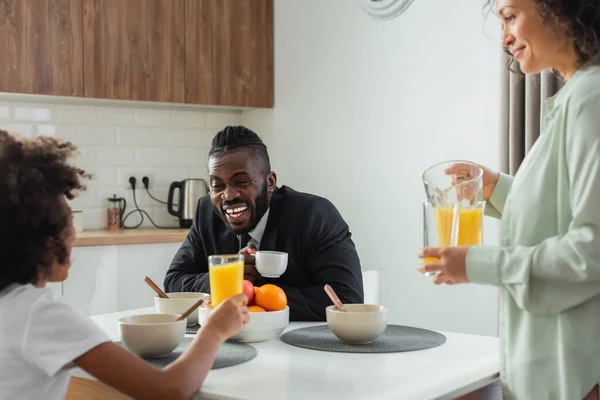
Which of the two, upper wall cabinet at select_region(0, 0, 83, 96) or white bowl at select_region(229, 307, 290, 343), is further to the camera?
upper wall cabinet at select_region(0, 0, 83, 96)

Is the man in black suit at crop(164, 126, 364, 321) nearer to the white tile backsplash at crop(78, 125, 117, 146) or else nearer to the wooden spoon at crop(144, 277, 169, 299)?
the wooden spoon at crop(144, 277, 169, 299)

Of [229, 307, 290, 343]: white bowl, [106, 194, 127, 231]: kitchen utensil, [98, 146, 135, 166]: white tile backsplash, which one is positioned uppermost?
Result: [98, 146, 135, 166]: white tile backsplash

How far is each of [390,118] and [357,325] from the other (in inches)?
90.8

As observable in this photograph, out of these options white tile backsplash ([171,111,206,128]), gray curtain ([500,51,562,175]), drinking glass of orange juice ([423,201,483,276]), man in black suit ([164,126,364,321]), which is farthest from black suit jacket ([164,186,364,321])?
white tile backsplash ([171,111,206,128])

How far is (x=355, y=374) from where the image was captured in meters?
1.48

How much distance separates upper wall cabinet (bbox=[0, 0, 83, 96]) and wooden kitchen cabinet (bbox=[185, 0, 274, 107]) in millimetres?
645

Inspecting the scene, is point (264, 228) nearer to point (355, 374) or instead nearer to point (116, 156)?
point (355, 374)

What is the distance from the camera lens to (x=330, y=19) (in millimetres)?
4207

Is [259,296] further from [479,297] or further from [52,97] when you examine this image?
[52,97]

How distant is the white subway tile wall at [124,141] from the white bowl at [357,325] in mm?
2636

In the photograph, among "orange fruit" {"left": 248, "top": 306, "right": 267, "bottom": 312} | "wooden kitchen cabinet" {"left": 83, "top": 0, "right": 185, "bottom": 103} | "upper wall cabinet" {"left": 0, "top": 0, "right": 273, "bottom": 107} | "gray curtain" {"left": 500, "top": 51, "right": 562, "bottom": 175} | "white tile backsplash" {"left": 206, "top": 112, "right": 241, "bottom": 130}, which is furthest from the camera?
"white tile backsplash" {"left": 206, "top": 112, "right": 241, "bottom": 130}

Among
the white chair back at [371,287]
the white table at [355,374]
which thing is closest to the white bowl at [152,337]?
the white table at [355,374]

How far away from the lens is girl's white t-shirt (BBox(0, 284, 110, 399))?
1.27 metres

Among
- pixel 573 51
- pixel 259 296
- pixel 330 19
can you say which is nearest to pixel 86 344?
pixel 259 296
